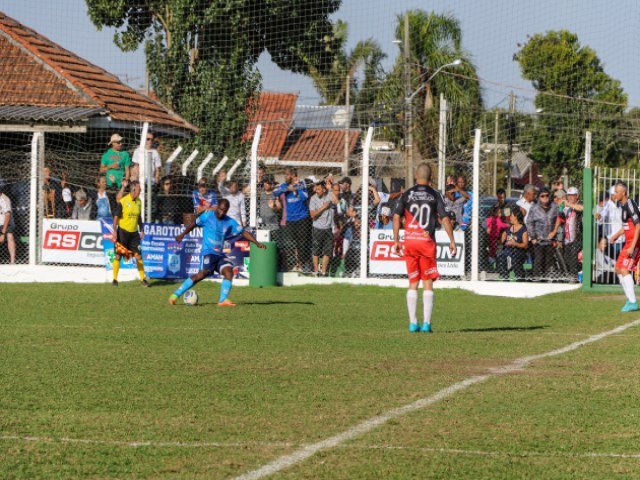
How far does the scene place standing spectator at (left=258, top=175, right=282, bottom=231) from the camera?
24000mm

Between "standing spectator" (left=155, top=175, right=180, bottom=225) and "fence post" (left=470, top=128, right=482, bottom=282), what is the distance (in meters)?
6.07

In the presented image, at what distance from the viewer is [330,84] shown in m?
56.2

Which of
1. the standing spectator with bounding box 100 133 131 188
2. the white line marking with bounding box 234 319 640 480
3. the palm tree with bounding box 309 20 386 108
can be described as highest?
A: the palm tree with bounding box 309 20 386 108

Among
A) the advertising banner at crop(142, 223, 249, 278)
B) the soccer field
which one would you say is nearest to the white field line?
the soccer field

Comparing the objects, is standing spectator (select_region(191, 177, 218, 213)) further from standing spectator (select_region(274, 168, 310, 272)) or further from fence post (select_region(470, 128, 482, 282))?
fence post (select_region(470, 128, 482, 282))

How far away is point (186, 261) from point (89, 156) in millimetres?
4669

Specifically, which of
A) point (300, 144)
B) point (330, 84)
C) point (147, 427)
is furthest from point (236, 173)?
point (300, 144)

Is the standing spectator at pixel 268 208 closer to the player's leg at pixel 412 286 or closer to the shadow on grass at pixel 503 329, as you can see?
the shadow on grass at pixel 503 329

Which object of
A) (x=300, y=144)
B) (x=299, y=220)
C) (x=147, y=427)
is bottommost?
(x=147, y=427)

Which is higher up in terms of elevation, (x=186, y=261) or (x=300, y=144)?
(x=300, y=144)

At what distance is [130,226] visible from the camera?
23031 millimetres

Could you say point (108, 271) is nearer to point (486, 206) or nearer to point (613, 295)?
point (486, 206)

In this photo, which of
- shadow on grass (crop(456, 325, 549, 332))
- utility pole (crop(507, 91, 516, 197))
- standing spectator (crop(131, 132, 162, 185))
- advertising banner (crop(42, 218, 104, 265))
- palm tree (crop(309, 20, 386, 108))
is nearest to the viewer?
shadow on grass (crop(456, 325, 549, 332))

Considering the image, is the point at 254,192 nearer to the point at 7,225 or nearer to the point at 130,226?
the point at 130,226
